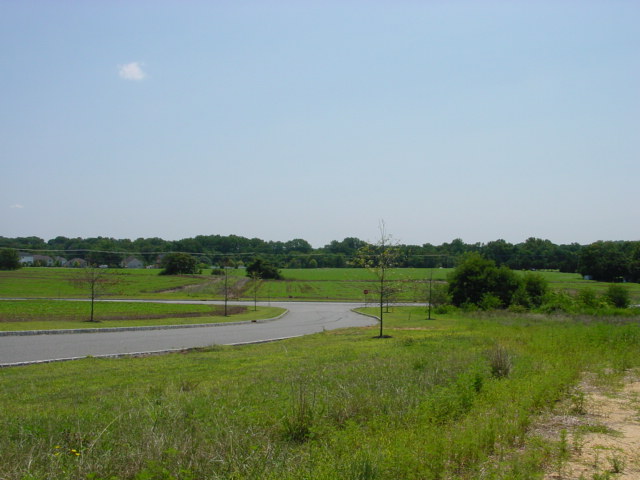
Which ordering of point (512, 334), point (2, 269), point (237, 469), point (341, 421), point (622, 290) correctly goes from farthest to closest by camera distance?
point (2, 269) < point (622, 290) < point (512, 334) < point (341, 421) < point (237, 469)

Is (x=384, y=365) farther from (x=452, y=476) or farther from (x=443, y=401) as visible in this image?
(x=452, y=476)

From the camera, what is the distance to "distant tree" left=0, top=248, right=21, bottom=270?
254 feet

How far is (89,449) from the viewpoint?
4.88 meters

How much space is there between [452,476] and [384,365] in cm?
649

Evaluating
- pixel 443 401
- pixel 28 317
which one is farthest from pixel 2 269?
pixel 443 401

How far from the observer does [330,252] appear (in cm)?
14338

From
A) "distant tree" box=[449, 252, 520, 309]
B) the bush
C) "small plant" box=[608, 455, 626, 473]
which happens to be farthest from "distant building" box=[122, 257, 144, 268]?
"small plant" box=[608, 455, 626, 473]

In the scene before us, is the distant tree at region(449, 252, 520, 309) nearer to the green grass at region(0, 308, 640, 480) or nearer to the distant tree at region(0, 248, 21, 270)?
the green grass at region(0, 308, 640, 480)

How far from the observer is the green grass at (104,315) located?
2730 cm

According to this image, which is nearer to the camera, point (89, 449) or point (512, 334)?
point (89, 449)

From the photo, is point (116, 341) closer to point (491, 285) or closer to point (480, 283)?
point (480, 283)

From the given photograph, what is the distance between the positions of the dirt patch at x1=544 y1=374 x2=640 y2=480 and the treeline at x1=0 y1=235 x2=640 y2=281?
56750 millimetres

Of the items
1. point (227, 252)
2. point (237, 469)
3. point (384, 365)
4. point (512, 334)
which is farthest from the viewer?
point (227, 252)

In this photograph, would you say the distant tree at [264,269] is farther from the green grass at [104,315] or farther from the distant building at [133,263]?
the green grass at [104,315]
